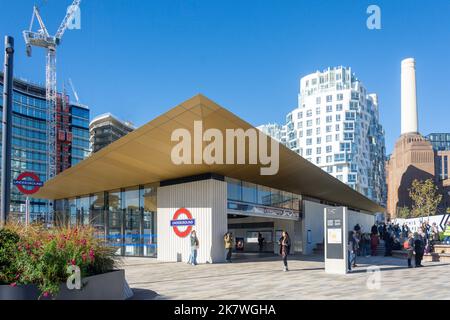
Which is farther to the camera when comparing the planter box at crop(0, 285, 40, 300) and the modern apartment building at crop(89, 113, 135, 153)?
the modern apartment building at crop(89, 113, 135, 153)

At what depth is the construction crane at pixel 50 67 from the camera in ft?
384

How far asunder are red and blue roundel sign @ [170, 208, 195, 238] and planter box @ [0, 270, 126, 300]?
11.5 m

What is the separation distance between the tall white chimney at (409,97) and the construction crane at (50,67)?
Result: 94.3m

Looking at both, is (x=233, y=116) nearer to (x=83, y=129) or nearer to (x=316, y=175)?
(x=316, y=175)

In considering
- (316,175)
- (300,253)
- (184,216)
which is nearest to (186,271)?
(184,216)

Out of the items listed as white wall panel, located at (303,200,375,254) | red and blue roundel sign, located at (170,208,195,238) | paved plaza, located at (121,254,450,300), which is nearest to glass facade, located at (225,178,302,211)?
white wall panel, located at (303,200,375,254)

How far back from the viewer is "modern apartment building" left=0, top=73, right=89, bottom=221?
109 meters

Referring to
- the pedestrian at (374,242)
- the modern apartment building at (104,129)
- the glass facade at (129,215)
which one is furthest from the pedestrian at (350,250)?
the modern apartment building at (104,129)

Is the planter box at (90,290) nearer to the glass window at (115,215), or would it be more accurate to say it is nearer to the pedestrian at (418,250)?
the pedestrian at (418,250)

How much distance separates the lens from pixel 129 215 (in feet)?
86.5

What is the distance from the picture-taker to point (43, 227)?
33.3 feet

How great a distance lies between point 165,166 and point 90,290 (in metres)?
11.7

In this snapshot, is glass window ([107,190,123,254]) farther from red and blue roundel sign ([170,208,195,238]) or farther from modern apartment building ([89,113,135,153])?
modern apartment building ([89,113,135,153])
